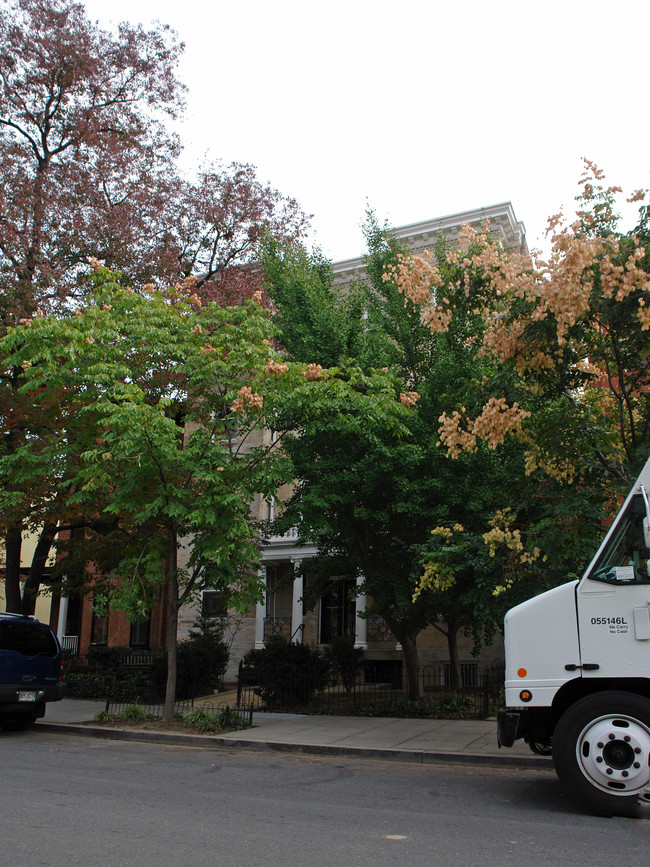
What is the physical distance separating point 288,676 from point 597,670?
994 centimetres

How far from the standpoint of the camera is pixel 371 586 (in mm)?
13938

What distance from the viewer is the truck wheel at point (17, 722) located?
1340 centimetres

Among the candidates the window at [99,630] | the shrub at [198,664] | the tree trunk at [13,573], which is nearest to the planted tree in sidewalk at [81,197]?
the tree trunk at [13,573]

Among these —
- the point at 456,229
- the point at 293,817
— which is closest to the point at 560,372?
the point at 293,817

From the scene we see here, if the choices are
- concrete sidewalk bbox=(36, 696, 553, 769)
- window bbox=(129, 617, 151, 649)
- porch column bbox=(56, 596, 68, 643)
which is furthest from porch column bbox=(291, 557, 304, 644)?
porch column bbox=(56, 596, 68, 643)

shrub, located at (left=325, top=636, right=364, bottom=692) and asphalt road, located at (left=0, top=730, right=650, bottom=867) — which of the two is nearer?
asphalt road, located at (left=0, top=730, right=650, bottom=867)

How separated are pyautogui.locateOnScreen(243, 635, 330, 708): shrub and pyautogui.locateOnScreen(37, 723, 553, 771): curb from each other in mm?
3181

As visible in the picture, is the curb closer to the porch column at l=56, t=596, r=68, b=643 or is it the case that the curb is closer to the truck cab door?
the truck cab door

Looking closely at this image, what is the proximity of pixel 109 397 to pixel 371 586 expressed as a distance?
5.86m

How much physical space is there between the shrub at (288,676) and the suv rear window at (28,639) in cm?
400

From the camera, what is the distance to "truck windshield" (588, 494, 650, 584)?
6.77 meters

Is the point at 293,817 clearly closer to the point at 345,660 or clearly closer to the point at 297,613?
the point at 345,660

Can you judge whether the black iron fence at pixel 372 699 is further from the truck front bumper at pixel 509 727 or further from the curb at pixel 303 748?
the truck front bumper at pixel 509 727

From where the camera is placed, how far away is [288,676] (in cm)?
1570
